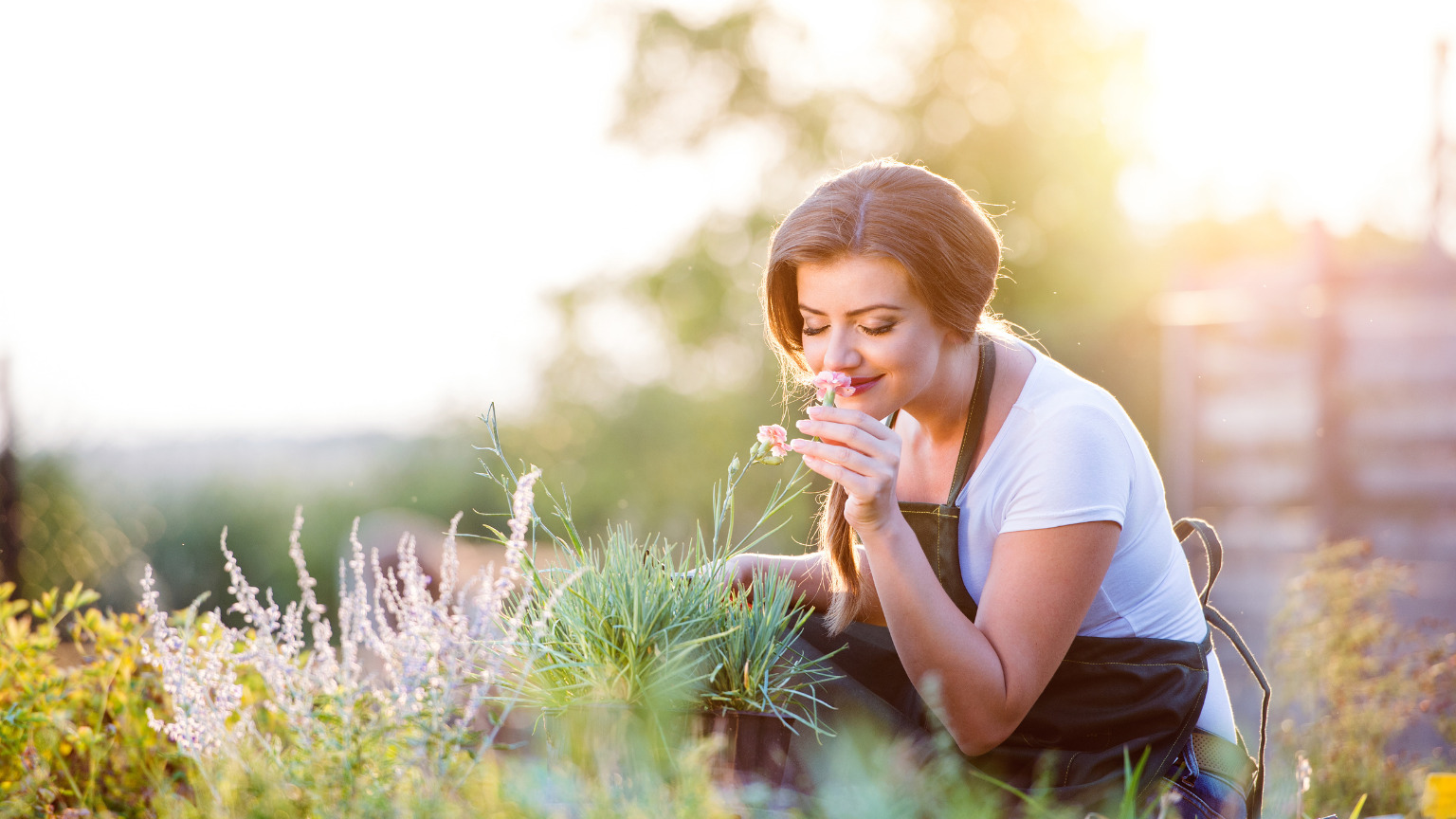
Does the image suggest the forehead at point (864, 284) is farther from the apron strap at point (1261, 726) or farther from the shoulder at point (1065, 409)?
the apron strap at point (1261, 726)

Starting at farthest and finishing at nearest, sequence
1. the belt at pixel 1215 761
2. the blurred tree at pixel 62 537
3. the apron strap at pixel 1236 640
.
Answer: the blurred tree at pixel 62 537
the apron strap at pixel 1236 640
the belt at pixel 1215 761

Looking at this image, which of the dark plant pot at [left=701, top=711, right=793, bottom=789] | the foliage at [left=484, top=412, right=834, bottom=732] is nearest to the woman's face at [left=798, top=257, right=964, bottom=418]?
the foliage at [left=484, top=412, right=834, bottom=732]

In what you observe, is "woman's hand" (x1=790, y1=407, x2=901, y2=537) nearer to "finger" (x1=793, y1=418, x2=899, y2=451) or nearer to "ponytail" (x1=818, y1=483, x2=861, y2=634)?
"finger" (x1=793, y1=418, x2=899, y2=451)

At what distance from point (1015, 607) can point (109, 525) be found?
6.32 m

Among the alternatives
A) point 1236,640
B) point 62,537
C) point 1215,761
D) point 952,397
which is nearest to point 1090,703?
point 1215,761

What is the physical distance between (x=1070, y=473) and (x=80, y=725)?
2.32 metres

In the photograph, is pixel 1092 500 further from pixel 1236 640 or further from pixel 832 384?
pixel 1236 640

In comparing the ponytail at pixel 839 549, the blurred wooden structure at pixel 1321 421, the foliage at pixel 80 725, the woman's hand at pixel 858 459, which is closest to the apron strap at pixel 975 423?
the ponytail at pixel 839 549

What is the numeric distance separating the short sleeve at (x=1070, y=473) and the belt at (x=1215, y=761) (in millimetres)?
521

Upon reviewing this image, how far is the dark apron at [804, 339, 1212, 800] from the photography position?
83.0 inches

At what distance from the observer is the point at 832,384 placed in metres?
2.03

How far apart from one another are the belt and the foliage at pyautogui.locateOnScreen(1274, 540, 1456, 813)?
1.38 m

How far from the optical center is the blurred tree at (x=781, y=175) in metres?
9.73

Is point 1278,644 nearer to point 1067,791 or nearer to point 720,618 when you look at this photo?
point 1067,791
